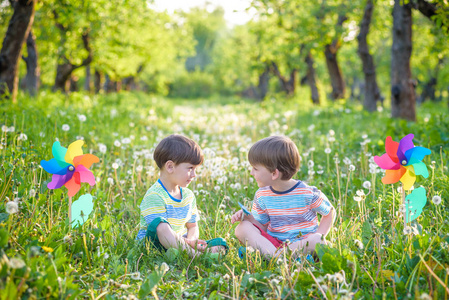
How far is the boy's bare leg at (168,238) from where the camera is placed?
298 cm

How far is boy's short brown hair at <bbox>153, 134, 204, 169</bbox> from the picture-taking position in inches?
124

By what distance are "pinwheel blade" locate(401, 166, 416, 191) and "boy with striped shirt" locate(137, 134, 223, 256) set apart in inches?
55.7

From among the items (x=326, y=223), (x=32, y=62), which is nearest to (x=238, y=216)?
(x=326, y=223)

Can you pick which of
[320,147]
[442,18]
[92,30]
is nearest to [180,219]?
[320,147]

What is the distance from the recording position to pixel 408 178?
115 inches

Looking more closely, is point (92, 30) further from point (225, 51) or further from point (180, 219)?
point (225, 51)

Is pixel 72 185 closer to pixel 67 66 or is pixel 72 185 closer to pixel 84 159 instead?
pixel 84 159

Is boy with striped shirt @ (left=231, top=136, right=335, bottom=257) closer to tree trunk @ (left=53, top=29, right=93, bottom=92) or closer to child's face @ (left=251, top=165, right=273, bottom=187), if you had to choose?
child's face @ (left=251, top=165, right=273, bottom=187)

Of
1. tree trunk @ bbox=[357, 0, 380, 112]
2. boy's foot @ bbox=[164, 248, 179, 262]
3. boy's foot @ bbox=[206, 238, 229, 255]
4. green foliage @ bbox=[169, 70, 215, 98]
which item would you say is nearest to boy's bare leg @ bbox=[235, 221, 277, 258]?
boy's foot @ bbox=[206, 238, 229, 255]

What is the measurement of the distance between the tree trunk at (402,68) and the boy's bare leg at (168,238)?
23.1 feet

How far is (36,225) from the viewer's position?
288 cm

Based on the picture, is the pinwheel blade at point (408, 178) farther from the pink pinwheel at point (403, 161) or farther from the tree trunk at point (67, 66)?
the tree trunk at point (67, 66)

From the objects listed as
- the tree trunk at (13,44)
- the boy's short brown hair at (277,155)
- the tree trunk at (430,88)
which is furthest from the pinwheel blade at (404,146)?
the tree trunk at (430,88)

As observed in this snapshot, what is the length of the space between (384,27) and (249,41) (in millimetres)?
17585
